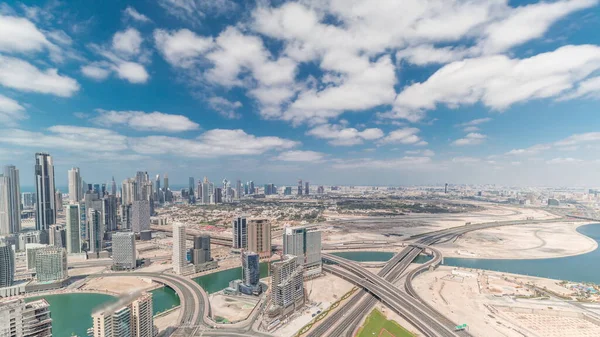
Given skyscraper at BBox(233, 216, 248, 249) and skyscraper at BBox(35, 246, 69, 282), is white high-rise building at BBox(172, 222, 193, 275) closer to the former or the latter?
skyscraper at BBox(233, 216, 248, 249)

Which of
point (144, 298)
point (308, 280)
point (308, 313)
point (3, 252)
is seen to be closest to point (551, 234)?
point (308, 280)

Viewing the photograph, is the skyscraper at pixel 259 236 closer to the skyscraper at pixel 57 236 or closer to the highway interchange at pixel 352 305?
the highway interchange at pixel 352 305

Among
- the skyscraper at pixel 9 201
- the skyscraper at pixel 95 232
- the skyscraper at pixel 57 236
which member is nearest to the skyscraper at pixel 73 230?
the skyscraper at pixel 57 236

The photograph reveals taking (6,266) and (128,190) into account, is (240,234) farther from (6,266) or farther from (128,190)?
(128,190)

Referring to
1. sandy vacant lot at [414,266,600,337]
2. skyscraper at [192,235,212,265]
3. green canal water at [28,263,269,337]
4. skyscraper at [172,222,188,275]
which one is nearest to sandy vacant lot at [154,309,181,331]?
green canal water at [28,263,269,337]

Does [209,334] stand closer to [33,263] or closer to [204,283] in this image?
[204,283]
